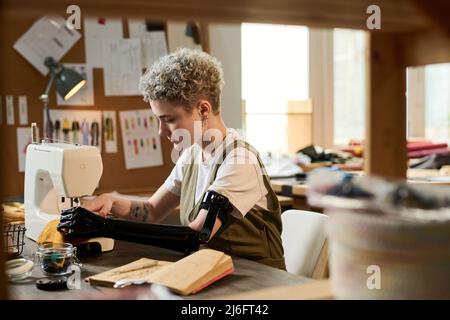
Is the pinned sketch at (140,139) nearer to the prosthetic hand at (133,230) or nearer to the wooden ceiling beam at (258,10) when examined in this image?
the prosthetic hand at (133,230)

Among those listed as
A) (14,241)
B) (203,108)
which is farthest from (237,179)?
(14,241)

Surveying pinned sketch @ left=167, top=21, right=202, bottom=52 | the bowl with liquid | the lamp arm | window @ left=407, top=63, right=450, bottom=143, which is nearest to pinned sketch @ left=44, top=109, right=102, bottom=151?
the lamp arm

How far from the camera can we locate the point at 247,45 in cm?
401

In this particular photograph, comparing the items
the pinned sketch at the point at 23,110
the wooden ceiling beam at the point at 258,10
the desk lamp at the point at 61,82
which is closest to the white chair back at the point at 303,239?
the wooden ceiling beam at the point at 258,10

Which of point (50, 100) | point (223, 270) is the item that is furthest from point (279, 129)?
point (223, 270)

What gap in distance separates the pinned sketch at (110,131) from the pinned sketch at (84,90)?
11 cm

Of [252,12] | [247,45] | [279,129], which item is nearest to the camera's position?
[252,12]

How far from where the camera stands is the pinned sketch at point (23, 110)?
3.06m

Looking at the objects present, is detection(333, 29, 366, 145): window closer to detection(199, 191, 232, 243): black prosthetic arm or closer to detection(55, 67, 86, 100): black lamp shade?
detection(55, 67, 86, 100): black lamp shade

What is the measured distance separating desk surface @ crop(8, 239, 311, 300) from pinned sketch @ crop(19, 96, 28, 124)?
Result: 60.2 inches

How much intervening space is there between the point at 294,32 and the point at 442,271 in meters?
A: 3.65

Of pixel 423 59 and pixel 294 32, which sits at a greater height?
pixel 294 32
